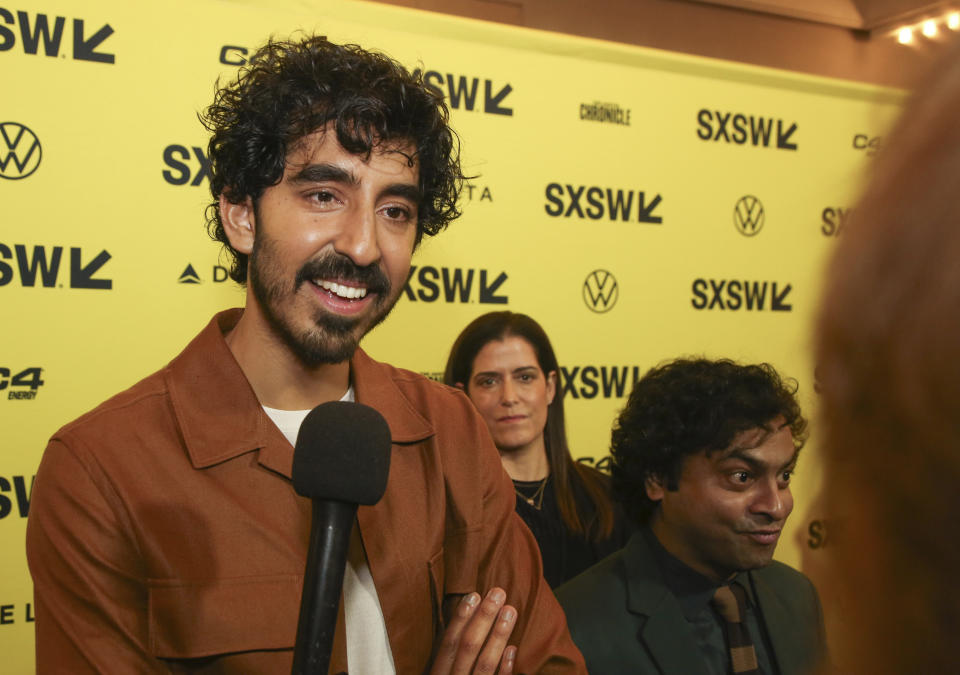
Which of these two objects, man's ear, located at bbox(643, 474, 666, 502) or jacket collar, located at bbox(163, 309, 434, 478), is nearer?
jacket collar, located at bbox(163, 309, 434, 478)

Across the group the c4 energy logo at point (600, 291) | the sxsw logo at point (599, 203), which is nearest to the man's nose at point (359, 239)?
the sxsw logo at point (599, 203)

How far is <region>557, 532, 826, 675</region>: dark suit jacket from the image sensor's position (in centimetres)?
197

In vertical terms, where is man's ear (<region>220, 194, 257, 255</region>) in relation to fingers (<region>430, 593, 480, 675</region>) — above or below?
above

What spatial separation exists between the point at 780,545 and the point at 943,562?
128 inches

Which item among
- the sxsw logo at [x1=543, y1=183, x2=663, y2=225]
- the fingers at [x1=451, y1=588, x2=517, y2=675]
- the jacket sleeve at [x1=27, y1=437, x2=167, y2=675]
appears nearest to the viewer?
the jacket sleeve at [x1=27, y1=437, x2=167, y2=675]

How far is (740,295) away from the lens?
358 centimetres

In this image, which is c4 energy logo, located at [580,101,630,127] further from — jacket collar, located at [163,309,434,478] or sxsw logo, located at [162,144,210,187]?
jacket collar, located at [163,309,434,478]

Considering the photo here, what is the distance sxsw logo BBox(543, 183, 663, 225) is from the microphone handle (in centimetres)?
239

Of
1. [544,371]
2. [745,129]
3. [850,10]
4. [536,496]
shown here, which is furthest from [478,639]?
[850,10]

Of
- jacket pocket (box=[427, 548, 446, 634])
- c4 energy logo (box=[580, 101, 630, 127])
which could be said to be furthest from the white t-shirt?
c4 energy logo (box=[580, 101, 630, 127])

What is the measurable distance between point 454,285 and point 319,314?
5.24 ft

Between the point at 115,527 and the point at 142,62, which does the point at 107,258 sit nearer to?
the point at 142,62

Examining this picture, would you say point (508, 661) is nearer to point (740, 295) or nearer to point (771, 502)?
point (771, 502)

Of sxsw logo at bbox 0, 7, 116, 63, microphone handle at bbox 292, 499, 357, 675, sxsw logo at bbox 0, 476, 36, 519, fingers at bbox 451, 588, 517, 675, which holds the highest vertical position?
sxsw logo at bbox 0, 7, 116, 63
